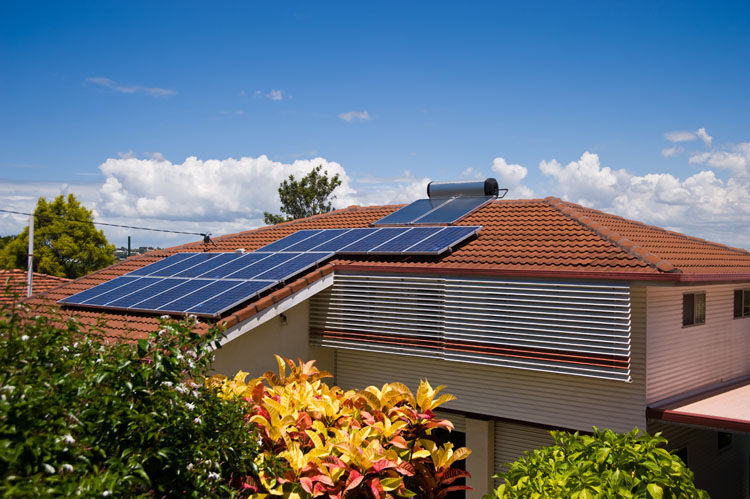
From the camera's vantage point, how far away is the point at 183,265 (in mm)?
18047

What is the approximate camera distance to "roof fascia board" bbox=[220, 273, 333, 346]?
1307 cm

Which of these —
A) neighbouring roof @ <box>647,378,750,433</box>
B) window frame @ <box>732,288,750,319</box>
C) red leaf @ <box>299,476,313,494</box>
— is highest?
window frame @ <box>732,288,750,319</box>

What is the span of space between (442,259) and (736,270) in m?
7.25

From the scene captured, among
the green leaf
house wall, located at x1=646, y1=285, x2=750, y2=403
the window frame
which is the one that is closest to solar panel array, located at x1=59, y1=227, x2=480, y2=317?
house wall, located at x1=646, y1=285, x2=750, y2=403

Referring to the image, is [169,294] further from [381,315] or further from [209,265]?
[381,315]

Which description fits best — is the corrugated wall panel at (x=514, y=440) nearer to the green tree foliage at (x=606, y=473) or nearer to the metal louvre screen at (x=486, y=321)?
the metal louvre screen at (x=486, y=321)

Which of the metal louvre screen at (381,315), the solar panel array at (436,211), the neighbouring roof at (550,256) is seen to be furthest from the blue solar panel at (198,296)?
the solar panel array at (436,211)

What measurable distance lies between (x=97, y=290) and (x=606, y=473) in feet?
47.2

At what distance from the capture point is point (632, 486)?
574 cm

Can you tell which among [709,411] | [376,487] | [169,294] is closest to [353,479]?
[376,487]

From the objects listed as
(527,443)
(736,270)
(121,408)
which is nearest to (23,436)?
(121,408)

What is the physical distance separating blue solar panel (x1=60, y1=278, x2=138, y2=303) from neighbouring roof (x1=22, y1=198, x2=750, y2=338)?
0.44 meters

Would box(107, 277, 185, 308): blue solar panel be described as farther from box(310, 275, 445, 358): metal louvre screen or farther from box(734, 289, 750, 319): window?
box(734, 289, 750, 319): window

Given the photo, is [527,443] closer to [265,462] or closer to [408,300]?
[408,300]
